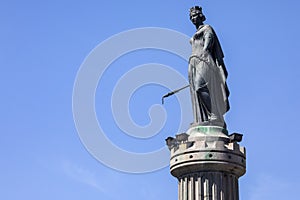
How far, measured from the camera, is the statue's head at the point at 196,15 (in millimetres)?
22672

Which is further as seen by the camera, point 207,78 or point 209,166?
point 207,78

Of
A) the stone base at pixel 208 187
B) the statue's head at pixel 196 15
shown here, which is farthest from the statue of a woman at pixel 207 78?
the stone base at pixel 208 187

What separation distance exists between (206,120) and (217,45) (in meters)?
2.66

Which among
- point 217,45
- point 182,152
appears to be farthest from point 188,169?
point 217,45

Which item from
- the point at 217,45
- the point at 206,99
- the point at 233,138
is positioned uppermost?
the point at 217,45

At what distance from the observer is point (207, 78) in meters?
21.7

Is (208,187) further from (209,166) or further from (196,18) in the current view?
(196,18)

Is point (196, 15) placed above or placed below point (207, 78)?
above

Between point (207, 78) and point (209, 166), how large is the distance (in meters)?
3.03

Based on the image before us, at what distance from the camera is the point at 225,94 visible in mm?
21875

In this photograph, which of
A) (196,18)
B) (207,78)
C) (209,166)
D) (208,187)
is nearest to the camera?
(208,187)

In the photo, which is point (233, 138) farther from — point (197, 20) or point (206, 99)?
point (197, 20)

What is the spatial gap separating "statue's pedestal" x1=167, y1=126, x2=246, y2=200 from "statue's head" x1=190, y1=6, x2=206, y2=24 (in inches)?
155

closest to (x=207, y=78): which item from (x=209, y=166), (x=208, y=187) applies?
(x=209, y=166)
